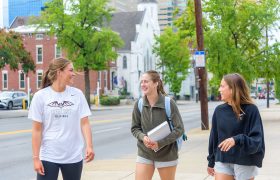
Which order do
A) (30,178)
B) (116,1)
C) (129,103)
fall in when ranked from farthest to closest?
(116,1)
(129,103)
(30,178)

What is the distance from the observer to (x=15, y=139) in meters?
19.9

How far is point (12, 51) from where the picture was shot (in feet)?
133

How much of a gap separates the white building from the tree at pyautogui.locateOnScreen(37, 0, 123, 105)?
Result: 83.7 feet

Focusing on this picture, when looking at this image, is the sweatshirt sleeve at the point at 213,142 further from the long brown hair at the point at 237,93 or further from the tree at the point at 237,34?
the tree at the point at 237,34

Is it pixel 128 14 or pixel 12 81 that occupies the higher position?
pixel 128 14

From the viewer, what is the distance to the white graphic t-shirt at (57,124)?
533 cm

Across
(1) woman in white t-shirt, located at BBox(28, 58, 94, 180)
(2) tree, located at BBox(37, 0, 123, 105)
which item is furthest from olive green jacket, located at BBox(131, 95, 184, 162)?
(2) tree, located at BBox(37, 0, 123, 105)

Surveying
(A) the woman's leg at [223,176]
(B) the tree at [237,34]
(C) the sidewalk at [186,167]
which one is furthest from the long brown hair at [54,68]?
(B) the tree at [237,34]

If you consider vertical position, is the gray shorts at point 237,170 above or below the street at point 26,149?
above

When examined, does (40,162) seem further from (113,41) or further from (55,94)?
(113,41)

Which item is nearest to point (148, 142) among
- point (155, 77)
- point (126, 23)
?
point (155, 77)

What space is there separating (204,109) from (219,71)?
17.5 feet

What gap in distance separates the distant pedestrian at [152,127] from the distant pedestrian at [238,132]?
2.61 feet

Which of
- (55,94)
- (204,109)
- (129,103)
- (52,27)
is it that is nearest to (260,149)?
(55,94)
